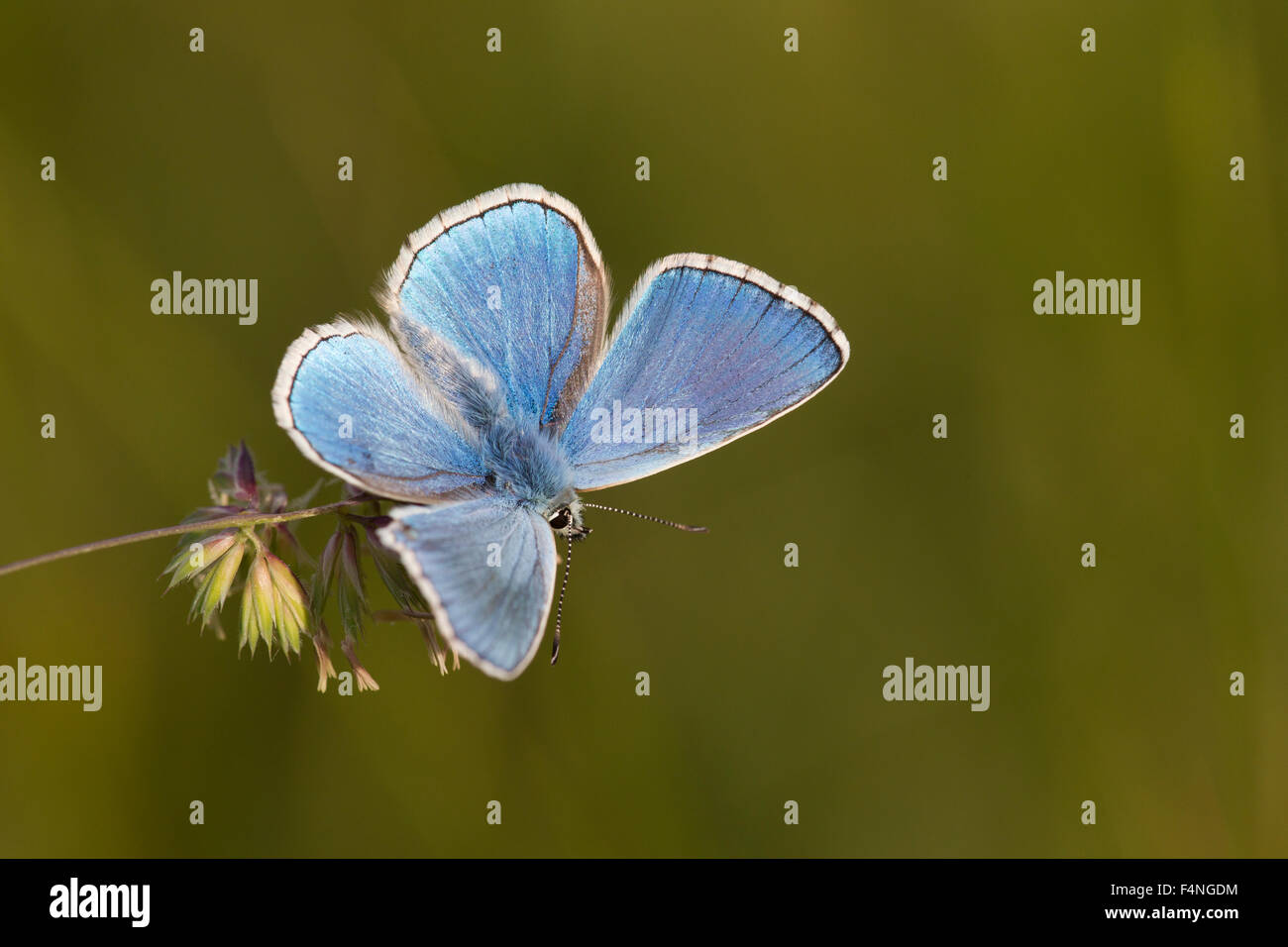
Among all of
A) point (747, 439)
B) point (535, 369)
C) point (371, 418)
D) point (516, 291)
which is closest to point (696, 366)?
point (535, 369)

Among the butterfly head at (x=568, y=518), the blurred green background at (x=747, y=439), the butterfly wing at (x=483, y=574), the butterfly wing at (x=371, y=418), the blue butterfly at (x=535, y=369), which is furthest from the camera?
the blurred green background at (x=747, y=439)

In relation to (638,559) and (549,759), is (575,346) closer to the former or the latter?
(638,559)

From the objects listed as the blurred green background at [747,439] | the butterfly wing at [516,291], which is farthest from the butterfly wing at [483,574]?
the blurred green background at [747,439]

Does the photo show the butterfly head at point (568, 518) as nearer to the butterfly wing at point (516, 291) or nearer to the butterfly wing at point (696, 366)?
the butterfly wing at point (696, 366)

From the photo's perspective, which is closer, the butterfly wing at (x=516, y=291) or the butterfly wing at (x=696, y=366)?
the butterfly wing at (x=696, y=366)

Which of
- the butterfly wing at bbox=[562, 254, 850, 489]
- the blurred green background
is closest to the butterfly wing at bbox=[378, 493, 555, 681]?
the butterfly wing at bbox=[562, 254, 850, 489]

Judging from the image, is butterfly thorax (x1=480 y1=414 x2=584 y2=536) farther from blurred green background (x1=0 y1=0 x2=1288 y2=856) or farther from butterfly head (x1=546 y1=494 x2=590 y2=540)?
blurred green background (x1=0 y1=0 x2=1288 y2=856)
